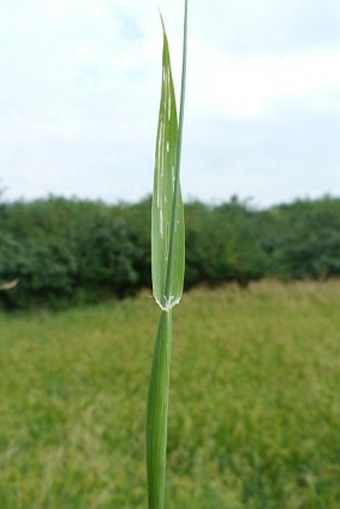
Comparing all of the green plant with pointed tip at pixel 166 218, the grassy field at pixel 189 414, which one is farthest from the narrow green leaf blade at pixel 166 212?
the grassy field at pixel 189 414

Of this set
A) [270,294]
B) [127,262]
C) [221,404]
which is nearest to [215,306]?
[270,294]

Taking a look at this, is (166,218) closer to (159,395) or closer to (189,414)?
(159,395)

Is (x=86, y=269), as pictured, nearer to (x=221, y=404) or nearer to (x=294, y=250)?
(x=294, y=250)

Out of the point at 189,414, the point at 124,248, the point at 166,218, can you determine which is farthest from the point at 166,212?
the point at 124,248

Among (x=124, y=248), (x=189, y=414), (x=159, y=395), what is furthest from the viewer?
(x=124, y=248)

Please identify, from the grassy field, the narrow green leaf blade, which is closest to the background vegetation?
the grassy field

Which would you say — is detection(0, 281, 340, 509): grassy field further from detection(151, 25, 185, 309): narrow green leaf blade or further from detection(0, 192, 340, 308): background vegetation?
detection(0, 192, 340, 308): background vegetation
